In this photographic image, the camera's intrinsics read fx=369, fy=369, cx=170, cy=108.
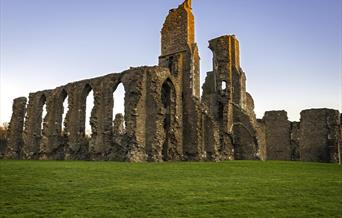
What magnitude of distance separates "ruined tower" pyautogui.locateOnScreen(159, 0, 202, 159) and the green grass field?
10.2 metres

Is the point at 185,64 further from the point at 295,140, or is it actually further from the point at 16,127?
the point at 16,127

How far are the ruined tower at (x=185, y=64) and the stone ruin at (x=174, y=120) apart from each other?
6 cm

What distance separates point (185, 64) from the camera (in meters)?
22.3

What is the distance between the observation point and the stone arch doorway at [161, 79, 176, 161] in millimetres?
20984

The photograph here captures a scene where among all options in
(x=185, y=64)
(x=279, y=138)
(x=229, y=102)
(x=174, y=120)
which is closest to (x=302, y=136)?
(x=279, y=138)

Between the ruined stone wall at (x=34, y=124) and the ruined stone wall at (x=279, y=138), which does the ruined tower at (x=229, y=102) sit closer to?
the ruined stone wall at (x=279, y=138)

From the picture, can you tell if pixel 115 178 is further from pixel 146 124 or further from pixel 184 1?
pixel 184 1

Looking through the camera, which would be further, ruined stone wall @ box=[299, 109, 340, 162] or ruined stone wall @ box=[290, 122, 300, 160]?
ruined stone wall @ box=[290, 122, 300, 160]

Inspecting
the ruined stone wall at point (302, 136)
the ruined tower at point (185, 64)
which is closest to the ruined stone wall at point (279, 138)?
the ruined stone wall at point (302, 136)

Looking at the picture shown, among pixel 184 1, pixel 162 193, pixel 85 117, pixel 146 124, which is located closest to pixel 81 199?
pixel 162 193

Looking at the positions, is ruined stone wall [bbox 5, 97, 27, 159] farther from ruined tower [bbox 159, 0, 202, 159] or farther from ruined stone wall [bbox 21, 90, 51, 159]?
ruined tower [bbox 159, 0, 202, 159]

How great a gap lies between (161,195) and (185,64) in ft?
48.9

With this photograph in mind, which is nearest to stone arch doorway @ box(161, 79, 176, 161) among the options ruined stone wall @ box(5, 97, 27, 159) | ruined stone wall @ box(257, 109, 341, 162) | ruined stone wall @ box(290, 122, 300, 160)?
ruined stone wall @ box(257, 109, 341, 162)

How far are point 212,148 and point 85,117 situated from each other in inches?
337
